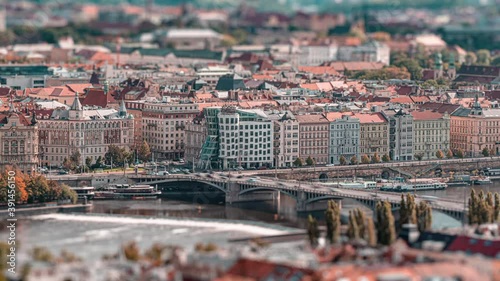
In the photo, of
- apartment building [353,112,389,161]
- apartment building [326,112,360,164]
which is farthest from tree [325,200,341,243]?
apartment building [353,112,389,161]

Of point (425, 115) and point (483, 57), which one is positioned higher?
point (483, 57)

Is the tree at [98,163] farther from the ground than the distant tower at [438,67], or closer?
closer

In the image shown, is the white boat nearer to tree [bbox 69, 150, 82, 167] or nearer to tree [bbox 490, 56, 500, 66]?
tree [bbox 69, 150, 82, 167]

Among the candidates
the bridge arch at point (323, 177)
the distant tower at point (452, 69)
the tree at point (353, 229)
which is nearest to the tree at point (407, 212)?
the tree at point (353, 229)

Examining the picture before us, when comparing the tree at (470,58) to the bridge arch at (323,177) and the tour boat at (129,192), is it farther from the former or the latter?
the tour boat at (129,192)

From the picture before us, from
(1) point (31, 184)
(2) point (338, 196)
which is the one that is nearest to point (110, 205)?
(1) point (31, 184)

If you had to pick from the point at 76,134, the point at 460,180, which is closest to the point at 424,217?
the point at 460,180

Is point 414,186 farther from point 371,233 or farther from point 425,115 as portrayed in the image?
point 371,233
